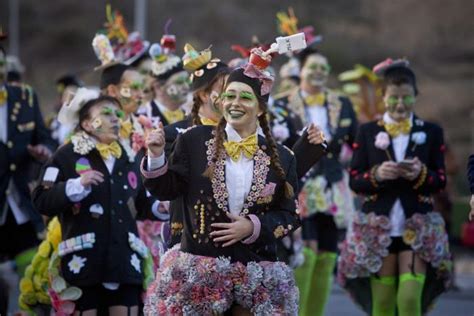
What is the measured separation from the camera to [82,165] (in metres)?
9.97

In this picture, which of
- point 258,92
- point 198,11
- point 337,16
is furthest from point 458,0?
point 258,92

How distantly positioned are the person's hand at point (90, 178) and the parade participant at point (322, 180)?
10.4 ft

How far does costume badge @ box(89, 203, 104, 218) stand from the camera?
32.5 ft

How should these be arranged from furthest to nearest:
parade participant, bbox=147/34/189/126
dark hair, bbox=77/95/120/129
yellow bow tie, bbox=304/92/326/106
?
yellow bow tie, bbox=304/92/326/106, parade participant, bbox=147/34/189/126, dark hair, bbox=77/95/120/129

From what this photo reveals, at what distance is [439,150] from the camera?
11.1m

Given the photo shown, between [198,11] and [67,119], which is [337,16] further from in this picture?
[67,119]

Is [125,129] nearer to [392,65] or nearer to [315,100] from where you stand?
[392,65]

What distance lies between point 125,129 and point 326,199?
260 centimetres

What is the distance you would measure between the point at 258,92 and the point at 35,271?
3.21 meters

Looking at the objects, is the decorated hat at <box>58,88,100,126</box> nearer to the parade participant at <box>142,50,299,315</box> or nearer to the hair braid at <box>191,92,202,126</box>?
the hair braid at <box>191,92,202,126</box>

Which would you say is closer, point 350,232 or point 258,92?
point 258,92

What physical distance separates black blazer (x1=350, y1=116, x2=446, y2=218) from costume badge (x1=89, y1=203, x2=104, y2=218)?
2.25m

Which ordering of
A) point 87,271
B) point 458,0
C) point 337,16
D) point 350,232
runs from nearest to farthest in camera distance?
point 87,271
point 350,232
point 458,0
point 337,16

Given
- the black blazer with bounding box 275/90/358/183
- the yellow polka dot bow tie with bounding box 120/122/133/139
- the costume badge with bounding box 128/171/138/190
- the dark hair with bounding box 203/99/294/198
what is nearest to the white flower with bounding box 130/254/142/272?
the costume badge with bounding box 128/171/138/190
